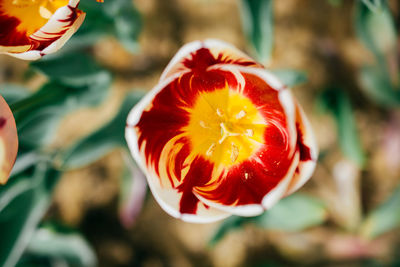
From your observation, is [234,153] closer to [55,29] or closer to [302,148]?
[302,148]

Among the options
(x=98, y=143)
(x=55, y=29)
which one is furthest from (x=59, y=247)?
(x=55, y=29)

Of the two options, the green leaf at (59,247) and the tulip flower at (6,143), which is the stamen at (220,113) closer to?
the tulip flower at (6,143)

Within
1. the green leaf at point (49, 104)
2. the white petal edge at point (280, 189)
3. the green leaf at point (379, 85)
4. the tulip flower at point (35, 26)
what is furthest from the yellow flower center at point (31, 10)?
the green leaf at point (379, 85)

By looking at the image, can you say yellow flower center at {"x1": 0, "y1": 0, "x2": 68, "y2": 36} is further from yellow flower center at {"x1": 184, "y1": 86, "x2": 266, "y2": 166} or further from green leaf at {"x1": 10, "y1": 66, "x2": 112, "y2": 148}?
yellow flower center at {"x1": 184, "y1": 86, "x2": 266, "y2": 166}

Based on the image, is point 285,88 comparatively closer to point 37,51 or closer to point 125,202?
point 37,51

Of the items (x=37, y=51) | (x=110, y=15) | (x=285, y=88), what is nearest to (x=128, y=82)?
(x=110, y=15)

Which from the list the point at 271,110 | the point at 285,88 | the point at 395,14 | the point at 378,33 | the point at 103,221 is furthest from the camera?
the point at 103,221

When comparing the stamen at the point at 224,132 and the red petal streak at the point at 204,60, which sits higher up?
the red petal streak at the point at 204,60
